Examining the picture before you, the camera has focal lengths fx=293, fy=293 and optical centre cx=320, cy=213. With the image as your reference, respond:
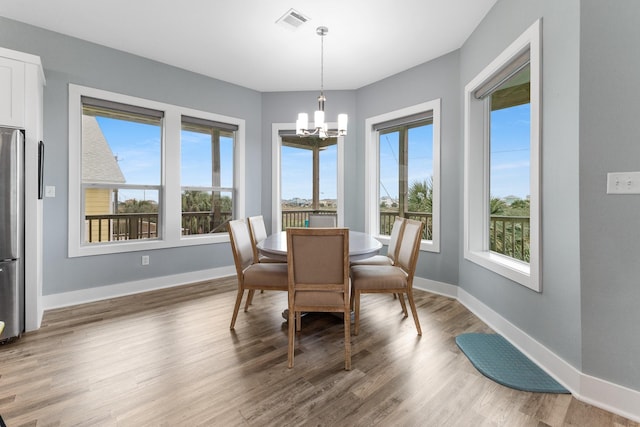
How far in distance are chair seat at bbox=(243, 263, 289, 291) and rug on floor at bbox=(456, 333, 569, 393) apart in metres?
1.44

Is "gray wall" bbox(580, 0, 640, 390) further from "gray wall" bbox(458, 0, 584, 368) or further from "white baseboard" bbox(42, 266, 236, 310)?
"white baseboard" bbox(42, 266, 236, 310)

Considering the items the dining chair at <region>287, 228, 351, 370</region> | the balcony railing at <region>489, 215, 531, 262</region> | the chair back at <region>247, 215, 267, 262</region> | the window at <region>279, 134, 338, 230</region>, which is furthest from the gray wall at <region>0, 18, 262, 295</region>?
the balcony railing at <region>489, 215, 531, 262</region>

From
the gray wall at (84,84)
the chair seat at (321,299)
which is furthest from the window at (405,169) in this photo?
the gray wall at (84,84)

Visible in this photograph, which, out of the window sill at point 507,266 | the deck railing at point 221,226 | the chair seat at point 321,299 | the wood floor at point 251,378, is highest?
the deck railing at point 221,226

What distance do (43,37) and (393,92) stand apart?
3.87 metres

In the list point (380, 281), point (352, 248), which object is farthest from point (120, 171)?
point (380, 281)

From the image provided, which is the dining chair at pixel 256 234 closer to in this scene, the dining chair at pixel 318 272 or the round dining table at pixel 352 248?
the round dining table at pixel 352 248

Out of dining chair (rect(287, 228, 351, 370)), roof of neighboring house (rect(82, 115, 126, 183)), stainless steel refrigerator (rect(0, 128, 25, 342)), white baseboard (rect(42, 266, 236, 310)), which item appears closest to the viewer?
dining chair (rect(287, 228, 351, 370))

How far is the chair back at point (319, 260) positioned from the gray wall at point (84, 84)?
252 centimetres

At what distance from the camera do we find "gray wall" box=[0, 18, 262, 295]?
294cm

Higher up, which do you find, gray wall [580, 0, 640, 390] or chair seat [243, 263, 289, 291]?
gray wall [580, 0, 640, 390]

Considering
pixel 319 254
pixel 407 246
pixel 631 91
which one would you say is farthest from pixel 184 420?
pixel 631 91

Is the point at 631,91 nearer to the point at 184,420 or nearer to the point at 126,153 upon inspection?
the point at 184,420

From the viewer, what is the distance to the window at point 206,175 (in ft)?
13.3
